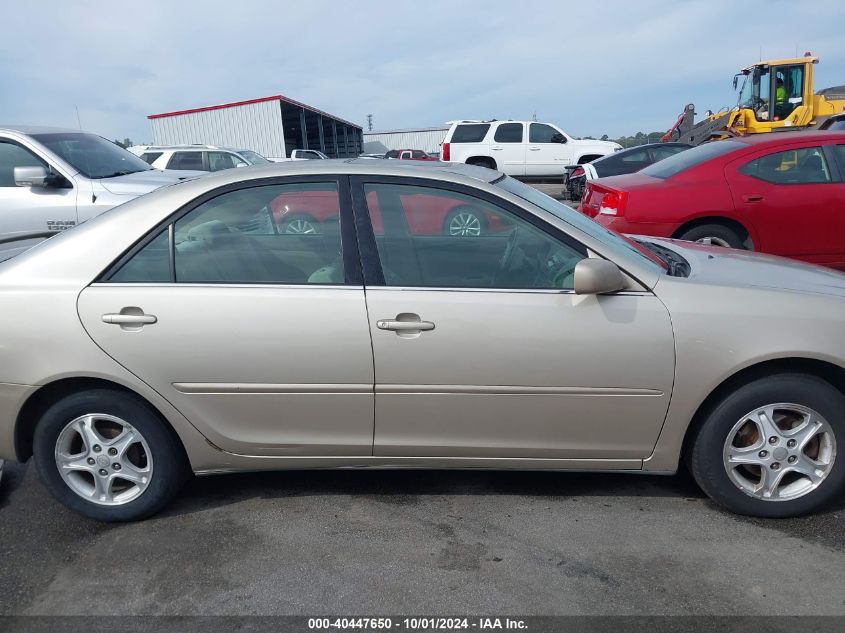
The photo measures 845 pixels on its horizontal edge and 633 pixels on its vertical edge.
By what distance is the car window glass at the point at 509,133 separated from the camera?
18750 mm

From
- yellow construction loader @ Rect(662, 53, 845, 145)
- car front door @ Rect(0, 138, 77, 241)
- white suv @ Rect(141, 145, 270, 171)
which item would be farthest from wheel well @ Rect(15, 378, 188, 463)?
yellow construction loader @ Rect(662, 53, 845, 145)

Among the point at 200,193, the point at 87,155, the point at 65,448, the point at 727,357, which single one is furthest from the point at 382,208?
the point at 87,155

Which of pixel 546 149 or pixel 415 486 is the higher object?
pixel 546 149

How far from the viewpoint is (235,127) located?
3231cm

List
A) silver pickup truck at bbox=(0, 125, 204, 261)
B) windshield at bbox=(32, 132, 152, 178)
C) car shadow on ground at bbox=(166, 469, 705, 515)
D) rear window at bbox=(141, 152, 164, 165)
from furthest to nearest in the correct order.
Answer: rear window at bbox=(141, 152, 164, 165)
windshield at bbox=(32, 132, 152, 178)
silver pickup truck at bbox=(0, 125, 204, 261)
car shadow on ground at bbox=(166, 469, 705, 515)

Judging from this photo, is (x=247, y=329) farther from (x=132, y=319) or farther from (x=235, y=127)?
(x=235, y=127)

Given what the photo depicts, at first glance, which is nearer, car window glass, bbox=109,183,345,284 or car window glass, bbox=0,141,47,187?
car window glass, bbox=109,183,345,284

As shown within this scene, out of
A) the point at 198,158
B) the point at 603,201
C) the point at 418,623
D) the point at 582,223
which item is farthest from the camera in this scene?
the point at 198,158

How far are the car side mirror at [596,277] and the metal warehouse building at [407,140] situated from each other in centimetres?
5243

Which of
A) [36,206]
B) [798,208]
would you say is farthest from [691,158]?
[36,206]

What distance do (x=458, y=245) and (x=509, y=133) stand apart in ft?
Result: 54.8

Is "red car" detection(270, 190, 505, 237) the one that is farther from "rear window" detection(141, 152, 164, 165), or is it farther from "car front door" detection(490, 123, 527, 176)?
"car front door" detection(490, 123, 527, 176)

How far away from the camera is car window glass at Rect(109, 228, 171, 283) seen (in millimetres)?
2881

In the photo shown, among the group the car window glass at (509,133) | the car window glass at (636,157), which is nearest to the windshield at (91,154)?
the car window glass at (636,157)
